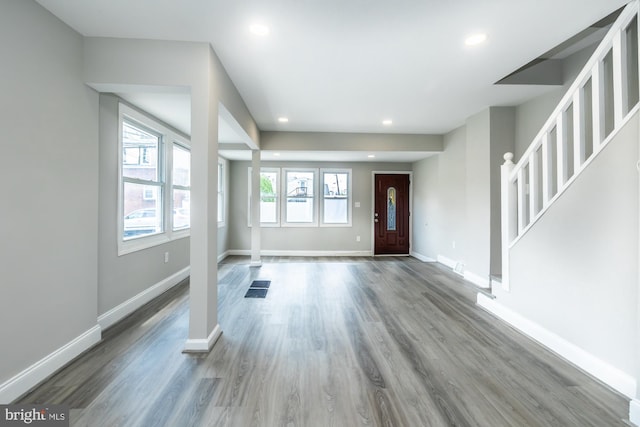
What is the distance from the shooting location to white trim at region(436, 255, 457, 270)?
5.18 metres

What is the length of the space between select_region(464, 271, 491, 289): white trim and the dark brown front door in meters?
2.61

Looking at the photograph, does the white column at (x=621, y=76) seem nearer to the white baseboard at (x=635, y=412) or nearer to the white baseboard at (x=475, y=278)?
the white baseboard at (x=635, y=412)

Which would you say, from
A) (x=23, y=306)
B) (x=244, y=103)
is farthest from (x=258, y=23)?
(x=23, y=306)

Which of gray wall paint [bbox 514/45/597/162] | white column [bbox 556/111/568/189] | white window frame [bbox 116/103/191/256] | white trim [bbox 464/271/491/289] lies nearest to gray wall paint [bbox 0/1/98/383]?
white window frame [bbox 116/103/191/256]

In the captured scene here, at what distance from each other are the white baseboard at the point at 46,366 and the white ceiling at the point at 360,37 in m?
→ 2.46

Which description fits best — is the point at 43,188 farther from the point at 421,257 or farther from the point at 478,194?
the point at 421,257

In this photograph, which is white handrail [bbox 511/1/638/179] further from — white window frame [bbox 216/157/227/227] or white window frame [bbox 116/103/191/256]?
white window frame [bbox 216/157/227/227]

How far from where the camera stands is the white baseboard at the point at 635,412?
1511 mm

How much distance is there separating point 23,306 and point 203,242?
44.8 inches

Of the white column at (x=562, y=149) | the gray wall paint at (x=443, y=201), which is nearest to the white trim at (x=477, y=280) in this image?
the gray wall paint at (x=443, y=201)

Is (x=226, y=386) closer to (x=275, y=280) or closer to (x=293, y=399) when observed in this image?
(x=293, y=399)

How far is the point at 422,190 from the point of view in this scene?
645 cm

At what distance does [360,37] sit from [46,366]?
3.38 metres

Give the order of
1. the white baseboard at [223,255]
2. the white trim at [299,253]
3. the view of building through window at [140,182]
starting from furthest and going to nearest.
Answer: the white trim at [299,253], the white baseboard at [223,255], the view of building through window at [140,182]
